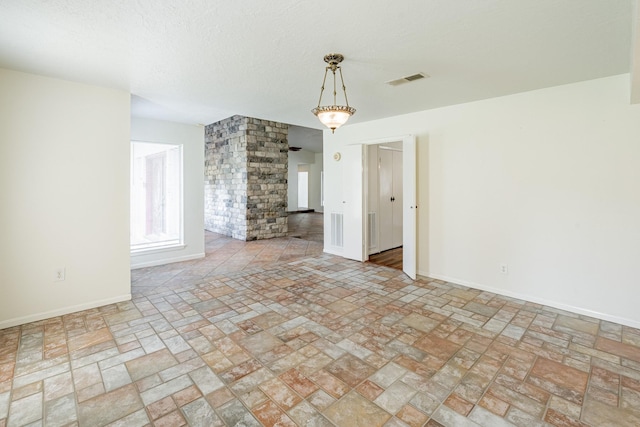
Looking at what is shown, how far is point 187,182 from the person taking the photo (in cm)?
521

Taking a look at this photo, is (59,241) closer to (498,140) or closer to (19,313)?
(19,313)

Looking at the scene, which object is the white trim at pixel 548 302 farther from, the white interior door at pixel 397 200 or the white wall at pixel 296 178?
the white wall at pixel 296 178

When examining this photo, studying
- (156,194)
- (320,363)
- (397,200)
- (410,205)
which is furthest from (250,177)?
(320,363)

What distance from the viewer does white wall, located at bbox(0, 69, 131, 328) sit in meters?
2.83

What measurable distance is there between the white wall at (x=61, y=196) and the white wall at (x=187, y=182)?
4.81ft

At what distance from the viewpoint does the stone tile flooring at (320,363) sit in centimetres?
174

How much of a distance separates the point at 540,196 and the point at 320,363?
2.95 metres

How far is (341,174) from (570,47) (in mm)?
3547

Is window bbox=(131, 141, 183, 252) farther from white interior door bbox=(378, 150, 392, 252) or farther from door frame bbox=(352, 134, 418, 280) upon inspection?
door frame bbox=(352, 134, 418, 280)

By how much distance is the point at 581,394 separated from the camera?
191 cm

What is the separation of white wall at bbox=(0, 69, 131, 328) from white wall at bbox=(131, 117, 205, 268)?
1465 millimetres

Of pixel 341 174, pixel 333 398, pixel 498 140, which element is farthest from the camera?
pixel 341 174

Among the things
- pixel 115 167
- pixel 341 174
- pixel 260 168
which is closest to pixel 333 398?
pixel 115 167

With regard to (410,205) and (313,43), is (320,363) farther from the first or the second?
(410,205)
